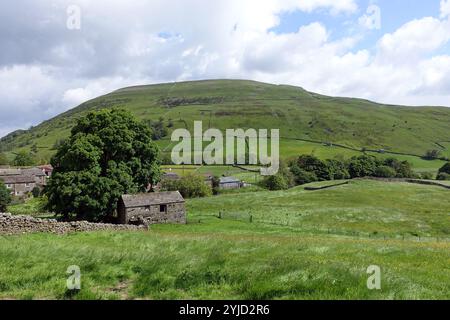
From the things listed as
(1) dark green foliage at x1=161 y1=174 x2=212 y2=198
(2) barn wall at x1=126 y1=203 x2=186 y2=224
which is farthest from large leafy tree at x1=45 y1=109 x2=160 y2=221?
(1) dark green foliage at x1=161 y1=174 x2=212 y2=198

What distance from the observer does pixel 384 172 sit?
465 feet

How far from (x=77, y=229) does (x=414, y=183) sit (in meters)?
100

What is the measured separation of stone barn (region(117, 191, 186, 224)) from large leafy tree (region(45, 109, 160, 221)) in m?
1.47

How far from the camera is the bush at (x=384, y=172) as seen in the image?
464ft

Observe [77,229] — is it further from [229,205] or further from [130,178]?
[229,205]

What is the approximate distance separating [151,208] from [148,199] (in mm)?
1440

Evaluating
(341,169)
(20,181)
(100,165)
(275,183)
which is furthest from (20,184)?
(341,169)

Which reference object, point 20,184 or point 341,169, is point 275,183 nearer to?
point 341,169

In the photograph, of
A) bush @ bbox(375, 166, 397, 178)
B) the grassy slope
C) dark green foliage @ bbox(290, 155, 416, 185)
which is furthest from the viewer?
bush @ bbox(375, 166, 397, 178)

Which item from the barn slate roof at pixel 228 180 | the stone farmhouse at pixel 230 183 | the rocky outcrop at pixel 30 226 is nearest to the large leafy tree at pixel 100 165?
the rocky outcrop at pixel 30 226

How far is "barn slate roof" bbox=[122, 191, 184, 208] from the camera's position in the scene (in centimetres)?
5038

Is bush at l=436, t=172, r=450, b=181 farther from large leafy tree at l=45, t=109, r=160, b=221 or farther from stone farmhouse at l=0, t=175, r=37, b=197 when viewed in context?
stone farmhouse at l=0, t=175, r=37, b=197

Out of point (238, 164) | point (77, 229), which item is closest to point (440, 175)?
point (238, 164)

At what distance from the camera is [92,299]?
33.2 ft
